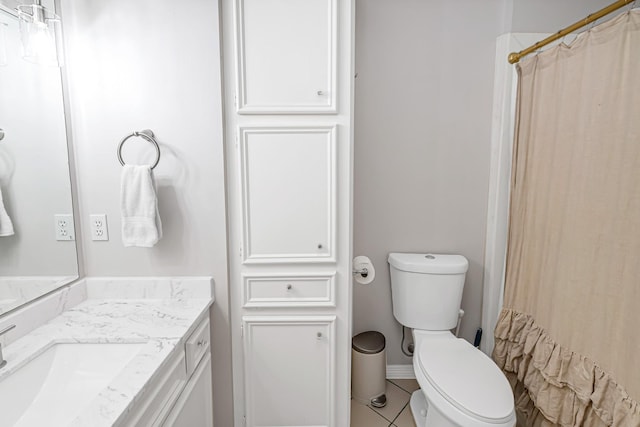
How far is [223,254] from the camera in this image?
1374mm

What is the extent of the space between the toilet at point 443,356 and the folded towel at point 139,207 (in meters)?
1.23

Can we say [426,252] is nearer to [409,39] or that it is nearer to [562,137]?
[562,137]

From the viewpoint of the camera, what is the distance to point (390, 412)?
1721 mm

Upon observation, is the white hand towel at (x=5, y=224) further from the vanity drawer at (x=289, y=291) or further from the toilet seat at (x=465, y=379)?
the toilet seat at (x=465, y=379)

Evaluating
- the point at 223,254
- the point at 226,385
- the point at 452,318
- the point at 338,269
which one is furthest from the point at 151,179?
the point at 452,318

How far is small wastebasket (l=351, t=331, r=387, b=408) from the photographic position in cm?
174

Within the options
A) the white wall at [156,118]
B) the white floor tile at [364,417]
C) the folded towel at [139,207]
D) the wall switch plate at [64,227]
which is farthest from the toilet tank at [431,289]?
the wall switch plate at [64,227]

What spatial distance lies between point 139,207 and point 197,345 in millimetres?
594

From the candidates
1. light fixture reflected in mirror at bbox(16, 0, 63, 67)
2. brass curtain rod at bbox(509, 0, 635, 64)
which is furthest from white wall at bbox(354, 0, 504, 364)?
light fixture reflected in mirror at bbox(16, 0, 63, 67)

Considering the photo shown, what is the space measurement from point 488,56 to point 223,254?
5.71 ft

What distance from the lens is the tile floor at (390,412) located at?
1651 millimetres

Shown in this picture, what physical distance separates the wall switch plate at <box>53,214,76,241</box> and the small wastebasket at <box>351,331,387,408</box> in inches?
58.2

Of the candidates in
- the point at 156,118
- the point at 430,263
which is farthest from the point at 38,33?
the point at 430,263

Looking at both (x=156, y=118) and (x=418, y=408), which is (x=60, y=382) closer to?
(x=156, y=118)
